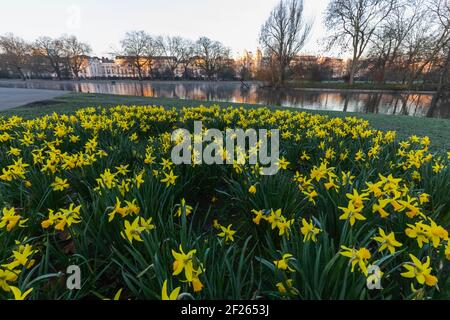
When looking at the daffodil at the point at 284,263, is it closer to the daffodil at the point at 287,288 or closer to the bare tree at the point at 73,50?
the daffodil at the point at 287,288

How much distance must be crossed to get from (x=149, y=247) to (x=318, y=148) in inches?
103

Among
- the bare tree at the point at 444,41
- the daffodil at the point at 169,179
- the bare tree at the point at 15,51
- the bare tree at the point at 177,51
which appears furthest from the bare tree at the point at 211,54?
the daffodil at the point at 169,179

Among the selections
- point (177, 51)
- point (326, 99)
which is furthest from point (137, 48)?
point (326, 99)

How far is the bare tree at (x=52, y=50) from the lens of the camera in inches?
2603

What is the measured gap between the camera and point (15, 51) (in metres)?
59.5

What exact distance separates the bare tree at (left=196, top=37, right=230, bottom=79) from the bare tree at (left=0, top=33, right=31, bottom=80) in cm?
4677

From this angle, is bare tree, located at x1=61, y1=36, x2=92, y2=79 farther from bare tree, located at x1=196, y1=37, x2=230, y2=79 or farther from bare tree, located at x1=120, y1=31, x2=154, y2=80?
bare tree, located at x1=196, y1=37, x2=230, y2=79

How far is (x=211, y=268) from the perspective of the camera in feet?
4.00

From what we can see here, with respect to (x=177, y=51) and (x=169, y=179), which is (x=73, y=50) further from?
(x=169, y=179)

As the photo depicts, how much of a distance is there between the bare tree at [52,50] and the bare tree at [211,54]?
131 feet

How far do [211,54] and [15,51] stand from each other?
5216 cm

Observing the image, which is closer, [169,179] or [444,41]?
[169,179]
